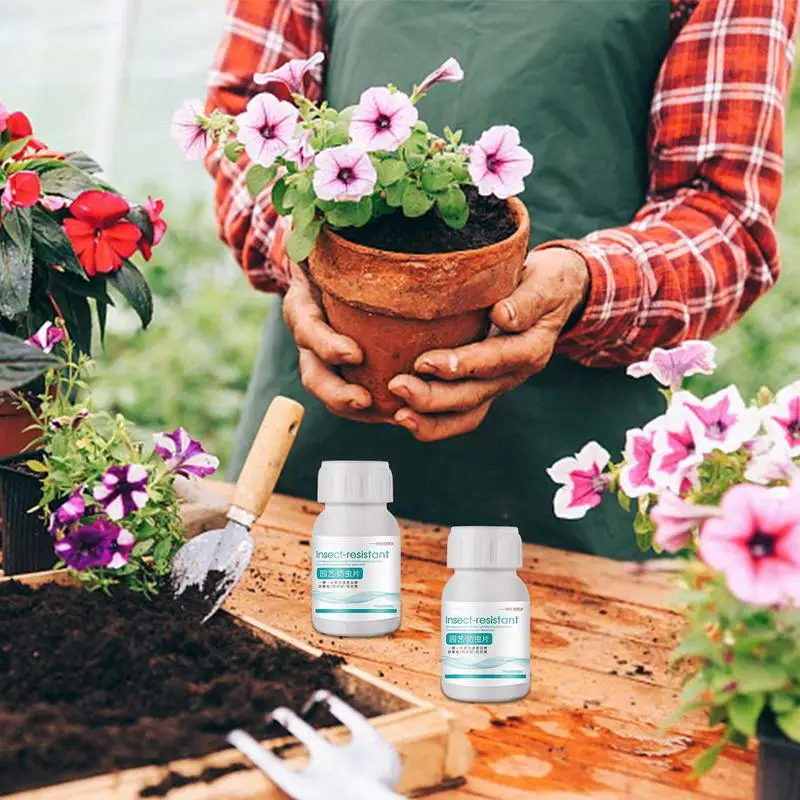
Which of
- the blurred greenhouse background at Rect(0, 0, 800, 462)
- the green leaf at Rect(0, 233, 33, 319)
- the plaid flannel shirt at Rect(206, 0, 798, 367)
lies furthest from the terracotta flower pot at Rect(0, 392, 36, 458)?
the blurred greenhouse background at Rect(0, 0, 800, 462)

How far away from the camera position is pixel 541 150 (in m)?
1.82

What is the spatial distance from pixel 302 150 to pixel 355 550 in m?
0.43

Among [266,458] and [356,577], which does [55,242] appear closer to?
[266,458]

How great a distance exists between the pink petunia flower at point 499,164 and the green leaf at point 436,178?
3cm

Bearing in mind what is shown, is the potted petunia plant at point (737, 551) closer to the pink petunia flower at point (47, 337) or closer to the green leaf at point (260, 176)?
the green leaf at point (260, 176)

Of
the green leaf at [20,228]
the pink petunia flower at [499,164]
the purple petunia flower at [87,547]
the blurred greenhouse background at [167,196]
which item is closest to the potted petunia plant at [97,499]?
the purple petunia flower at [87,547]

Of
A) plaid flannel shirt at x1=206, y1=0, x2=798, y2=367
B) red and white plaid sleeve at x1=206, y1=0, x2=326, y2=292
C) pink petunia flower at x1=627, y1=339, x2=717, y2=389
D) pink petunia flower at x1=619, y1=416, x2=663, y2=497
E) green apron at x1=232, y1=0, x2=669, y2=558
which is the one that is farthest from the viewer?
red and white plaid sleeve at x1=206, y1=0, x2=326, y2=292

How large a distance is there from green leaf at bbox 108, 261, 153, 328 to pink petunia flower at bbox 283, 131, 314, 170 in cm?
42

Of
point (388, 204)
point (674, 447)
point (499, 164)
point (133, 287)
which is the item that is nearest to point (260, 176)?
point (388, 204)

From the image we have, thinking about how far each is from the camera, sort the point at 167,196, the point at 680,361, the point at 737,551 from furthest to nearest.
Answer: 1. the point at 167,196
2. the point at 680,361
3. the point at 737,551

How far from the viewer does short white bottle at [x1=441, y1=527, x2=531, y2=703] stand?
1.02m

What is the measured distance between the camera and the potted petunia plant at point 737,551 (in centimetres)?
73

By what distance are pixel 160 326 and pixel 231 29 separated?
2894 millimetres

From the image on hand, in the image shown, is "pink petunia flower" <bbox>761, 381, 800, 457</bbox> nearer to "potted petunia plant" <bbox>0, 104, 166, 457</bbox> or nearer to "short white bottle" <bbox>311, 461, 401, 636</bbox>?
"short white bottle" <bbox>311, 461, 401, 636</bbox>
